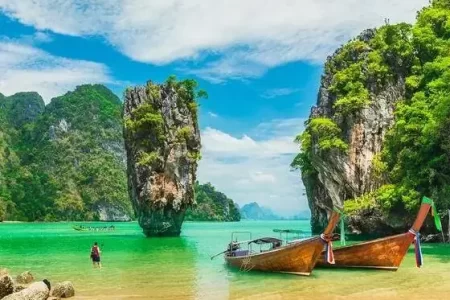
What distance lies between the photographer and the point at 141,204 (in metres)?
47.0

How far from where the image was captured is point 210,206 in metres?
138

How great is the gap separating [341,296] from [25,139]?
125527mm

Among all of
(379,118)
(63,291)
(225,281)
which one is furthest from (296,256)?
(379,118)

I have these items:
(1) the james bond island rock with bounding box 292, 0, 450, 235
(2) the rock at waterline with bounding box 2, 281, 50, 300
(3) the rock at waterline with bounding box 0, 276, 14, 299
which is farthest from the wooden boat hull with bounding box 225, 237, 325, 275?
(1) the james bond island rock with bounding box 292, 0, 450, 235

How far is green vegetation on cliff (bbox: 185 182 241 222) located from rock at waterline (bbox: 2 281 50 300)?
12126 cm

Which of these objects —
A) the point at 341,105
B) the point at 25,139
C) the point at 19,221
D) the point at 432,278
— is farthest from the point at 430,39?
the point at 25,139

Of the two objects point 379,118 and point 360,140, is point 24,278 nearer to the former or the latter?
point 360,140

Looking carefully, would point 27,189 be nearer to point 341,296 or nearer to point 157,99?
point 157,99

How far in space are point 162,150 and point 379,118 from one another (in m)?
19.4

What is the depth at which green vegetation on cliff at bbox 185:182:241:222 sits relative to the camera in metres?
137

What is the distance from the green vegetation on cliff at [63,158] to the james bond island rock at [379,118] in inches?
2862

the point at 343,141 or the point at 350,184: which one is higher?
the point at 343,141

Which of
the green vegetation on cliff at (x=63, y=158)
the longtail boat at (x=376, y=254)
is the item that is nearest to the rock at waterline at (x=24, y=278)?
the longtail boat at (x=376, y=254)

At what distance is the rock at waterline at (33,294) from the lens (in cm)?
1160
